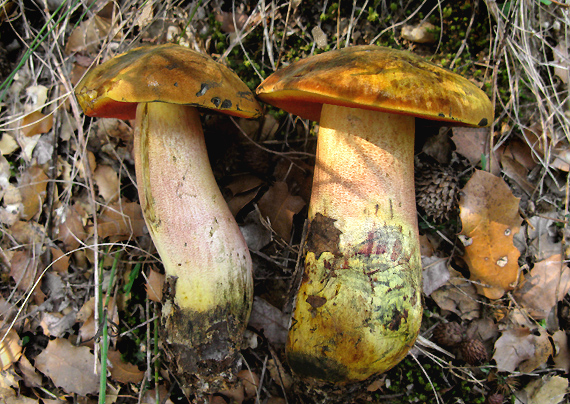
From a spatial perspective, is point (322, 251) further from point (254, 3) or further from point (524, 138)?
point (254, 3)

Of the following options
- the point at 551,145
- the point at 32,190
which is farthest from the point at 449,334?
the point at 32,190

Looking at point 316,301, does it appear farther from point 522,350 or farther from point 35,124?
point 35,124

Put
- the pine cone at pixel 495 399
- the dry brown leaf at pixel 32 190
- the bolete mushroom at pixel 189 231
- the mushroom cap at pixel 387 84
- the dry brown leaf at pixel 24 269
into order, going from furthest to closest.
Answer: the dry brown leaf at pixel 32 190 < the dry brown leaf at pixel 24 269 < the pine cone at pixel 495 399 < the bolete mushroom at pixel 189 231 < the mushroom cap at pixel 387 84

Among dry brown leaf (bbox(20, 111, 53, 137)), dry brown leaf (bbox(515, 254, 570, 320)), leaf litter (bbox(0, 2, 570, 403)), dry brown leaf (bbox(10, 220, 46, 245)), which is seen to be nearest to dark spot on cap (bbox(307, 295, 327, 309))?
leaf litter (bbox(0, 2, 570, 403))

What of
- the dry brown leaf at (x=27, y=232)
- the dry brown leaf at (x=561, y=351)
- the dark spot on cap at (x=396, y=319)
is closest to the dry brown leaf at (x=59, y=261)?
the dry brown leaf at (x=27, y=232)

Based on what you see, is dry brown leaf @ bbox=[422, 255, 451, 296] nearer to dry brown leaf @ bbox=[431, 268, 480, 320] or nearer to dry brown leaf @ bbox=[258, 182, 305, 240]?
dry brown leaf @ bbox=[431, 268, 480, 320]

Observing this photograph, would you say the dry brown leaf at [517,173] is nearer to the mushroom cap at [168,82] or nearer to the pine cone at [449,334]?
the pine cone at [449,334]
